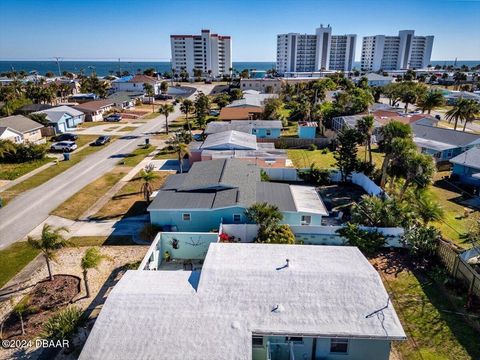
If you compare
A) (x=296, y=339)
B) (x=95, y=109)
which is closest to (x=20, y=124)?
(x=95, y=109)

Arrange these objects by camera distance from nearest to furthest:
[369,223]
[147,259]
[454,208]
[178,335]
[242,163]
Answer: [178,335] < [147,259] < [369,223] < [454,208] < [242,163]

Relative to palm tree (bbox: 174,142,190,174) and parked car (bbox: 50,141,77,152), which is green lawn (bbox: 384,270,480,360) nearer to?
palm tree (bbox: 174,142,190,174)

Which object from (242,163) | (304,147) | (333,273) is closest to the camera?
(333,273)

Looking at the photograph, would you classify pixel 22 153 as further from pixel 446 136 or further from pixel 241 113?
pixel 446 136

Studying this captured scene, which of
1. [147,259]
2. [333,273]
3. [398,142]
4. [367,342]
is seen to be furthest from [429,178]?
[147,259]

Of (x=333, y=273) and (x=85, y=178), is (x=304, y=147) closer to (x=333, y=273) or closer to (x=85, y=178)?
(x=85, y=178)

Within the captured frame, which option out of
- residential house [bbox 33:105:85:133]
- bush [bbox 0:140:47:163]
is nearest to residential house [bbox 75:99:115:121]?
residential house [bbox 33:105:85:133]

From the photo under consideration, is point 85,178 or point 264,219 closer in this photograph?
point 264,219
